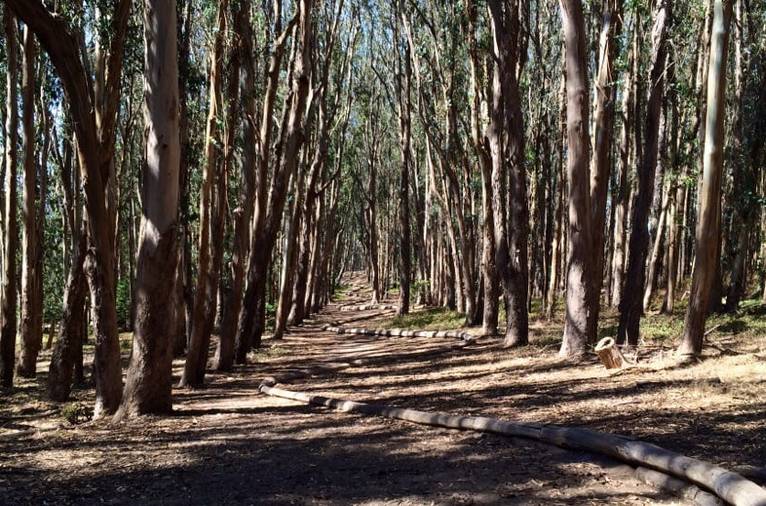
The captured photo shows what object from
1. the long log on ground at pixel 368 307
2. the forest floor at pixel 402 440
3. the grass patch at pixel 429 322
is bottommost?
the long log on ground at pixel 368 307

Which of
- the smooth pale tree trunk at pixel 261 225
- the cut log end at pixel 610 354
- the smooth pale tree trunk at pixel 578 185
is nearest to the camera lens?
the cut log end at pixel 610 354

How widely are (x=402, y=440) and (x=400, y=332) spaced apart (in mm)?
13760

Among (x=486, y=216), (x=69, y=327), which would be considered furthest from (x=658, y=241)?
(x=69, y=327)

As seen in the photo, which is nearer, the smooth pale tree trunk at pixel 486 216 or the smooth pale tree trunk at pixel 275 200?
the smooth pale tree trunk at pixel 275 200

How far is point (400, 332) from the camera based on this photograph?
2041 cm

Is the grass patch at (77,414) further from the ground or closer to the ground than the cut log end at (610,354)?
closer to the ground

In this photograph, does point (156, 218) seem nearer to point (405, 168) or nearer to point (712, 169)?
point (712, 169)

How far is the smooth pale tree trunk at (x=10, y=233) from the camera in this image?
504 inches

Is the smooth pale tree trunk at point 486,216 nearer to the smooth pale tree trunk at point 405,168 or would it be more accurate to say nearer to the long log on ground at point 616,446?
the smooth pale tree trunk at point 405,168

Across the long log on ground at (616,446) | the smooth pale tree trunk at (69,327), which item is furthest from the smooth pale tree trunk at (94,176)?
the long log on ground at (616,446)

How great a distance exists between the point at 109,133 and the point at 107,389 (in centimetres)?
323

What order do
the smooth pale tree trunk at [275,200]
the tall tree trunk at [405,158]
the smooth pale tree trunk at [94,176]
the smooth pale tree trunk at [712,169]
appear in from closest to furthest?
the smooth pale tree trunk at [94,176] → the smooth pale tree trunk at [712,169] → the smooth pale tree trunk at [275,200] → the tall tree trunk at [405,158]

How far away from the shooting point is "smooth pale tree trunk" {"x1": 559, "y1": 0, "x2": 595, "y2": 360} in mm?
10695

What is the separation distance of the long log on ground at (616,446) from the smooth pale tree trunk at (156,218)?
7.65 feet
